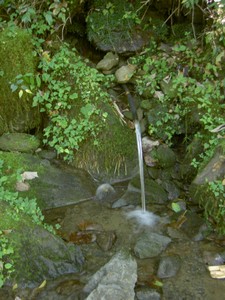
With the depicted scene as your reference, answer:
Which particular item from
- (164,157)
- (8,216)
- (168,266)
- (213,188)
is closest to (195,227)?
(213,188)

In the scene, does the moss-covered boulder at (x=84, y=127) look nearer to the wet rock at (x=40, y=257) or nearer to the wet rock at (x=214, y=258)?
the wet rock at (x=40, y=257)

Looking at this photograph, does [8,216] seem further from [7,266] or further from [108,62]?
[108,62]

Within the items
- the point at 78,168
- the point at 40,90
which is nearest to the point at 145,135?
the point at 78,168

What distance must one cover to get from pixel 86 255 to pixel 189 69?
326 centimetres

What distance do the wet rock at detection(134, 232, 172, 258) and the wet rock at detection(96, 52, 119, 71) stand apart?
292cm

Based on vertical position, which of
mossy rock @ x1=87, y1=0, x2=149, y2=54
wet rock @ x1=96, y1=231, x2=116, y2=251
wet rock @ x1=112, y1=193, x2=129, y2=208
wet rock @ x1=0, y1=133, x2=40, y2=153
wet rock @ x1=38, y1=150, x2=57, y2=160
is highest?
mossy rock @ x1=87, y1=0, x2=149, y2=54

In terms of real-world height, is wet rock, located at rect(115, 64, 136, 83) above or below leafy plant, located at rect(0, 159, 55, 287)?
above

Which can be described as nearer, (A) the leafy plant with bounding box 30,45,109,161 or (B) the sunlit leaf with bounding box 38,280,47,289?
(B) the sunlit leaf with bounding box 38,280,47,289

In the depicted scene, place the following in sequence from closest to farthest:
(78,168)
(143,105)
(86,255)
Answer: (86,255) < (78,168) < (143,105)

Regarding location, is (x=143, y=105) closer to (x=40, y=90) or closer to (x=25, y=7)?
(x=40, y=90)

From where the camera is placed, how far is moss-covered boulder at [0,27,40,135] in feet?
17.7

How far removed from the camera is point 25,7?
18.5 feet

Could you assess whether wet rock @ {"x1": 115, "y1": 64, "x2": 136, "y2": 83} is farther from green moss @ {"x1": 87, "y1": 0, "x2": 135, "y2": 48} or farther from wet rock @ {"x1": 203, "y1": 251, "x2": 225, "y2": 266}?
wet rock @ {"x1": 203, "y1": 251, "x2": 225, "y2": 266}

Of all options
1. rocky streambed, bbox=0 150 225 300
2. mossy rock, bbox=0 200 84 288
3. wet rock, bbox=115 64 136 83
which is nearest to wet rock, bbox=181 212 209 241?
rocky streambed, bbox=0 150 225 300
